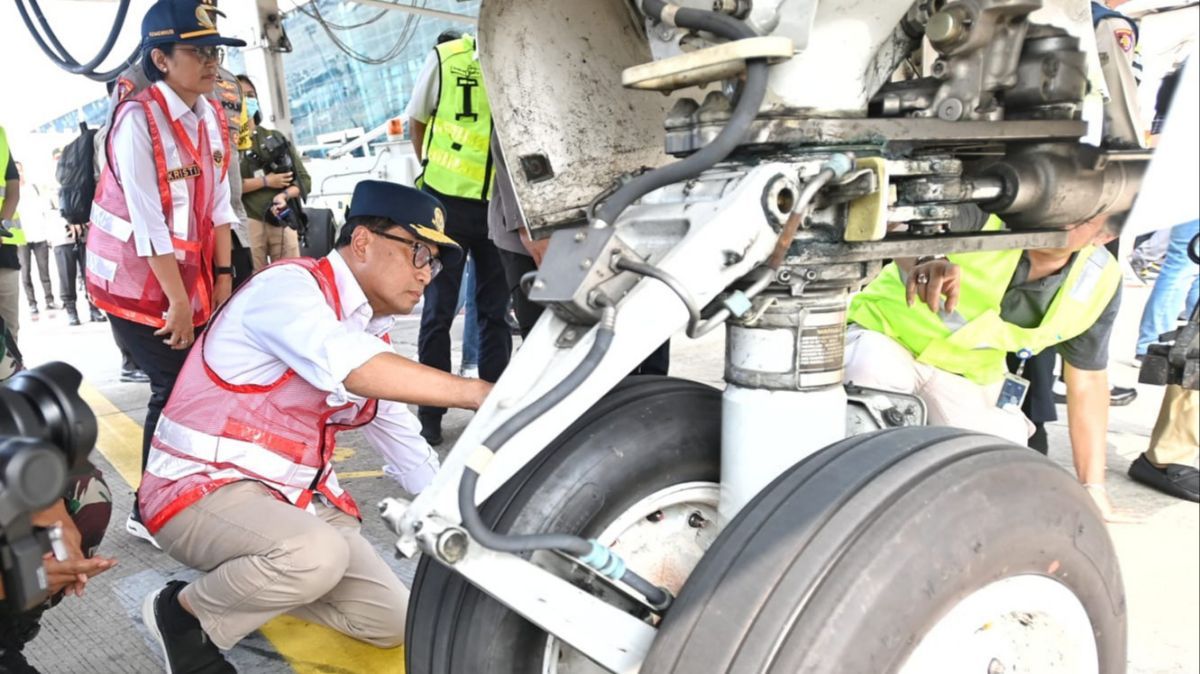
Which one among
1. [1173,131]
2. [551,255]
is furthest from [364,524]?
[1173,131]

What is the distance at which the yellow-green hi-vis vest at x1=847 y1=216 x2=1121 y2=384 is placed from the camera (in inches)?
96.7

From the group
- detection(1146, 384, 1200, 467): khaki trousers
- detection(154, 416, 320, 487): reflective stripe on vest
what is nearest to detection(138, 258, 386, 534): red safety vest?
detection(154, 416, 320, 487): reflective stripe on vest

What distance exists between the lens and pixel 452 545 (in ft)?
3.62

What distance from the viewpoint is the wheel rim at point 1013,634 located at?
3.85ft

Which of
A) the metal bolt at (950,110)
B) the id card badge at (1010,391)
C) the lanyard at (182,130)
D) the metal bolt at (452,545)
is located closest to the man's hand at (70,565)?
the metal bolt at (452,545)

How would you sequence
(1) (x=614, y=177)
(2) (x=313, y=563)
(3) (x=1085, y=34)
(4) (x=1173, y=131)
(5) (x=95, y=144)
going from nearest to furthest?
1. (4) (x=1173, y=131)
2. (3) (x=1085, y=34)
3. (1) (x=614, y=177)
4. (2) (x=313, y=563)
5. (5) (x=95, y=144)

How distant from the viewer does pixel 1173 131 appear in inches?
34.4

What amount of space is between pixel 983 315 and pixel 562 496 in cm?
156

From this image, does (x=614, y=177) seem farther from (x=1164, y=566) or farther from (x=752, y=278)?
(x=1164, y=566)

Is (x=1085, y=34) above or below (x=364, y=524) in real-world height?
above

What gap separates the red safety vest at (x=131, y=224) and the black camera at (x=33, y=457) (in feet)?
5.75

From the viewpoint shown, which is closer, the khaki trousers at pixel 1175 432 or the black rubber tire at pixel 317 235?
the khaki trousers at pixel 1175 432

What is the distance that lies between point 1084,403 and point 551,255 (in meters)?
2.30

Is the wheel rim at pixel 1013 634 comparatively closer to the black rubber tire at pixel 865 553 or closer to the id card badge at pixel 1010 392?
the black rubber tire at pixel 865 553
